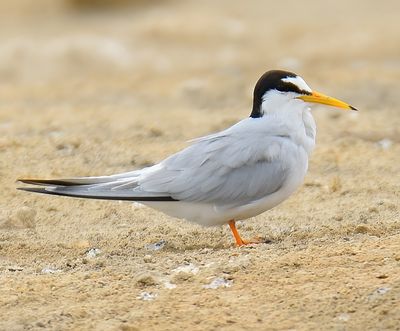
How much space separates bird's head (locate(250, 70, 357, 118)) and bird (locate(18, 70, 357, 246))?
21 centimetres

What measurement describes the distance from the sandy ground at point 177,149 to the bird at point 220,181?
20 centimetres

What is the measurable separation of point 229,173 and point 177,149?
217 centimetres

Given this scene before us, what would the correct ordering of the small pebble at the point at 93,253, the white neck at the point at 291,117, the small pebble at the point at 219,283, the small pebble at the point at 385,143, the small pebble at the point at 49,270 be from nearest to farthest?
the small pebble at the point at 219,283, the small pebble at the point at 49,270, the small pebble at the point at 93,253, the white neck at the point at 291,117, the small pebble at the point at 385,143

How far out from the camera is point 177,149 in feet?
25.3

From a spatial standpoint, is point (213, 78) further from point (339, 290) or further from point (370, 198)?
point (339, 290)

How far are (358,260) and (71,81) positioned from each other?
21.9 feet

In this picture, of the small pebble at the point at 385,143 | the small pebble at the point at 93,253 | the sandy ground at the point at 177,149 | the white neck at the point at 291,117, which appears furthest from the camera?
the small pebble at the point at 385,143

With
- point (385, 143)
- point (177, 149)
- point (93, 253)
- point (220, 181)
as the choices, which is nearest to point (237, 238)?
point (220, 181)

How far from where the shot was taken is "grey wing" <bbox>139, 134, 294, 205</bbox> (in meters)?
5.52

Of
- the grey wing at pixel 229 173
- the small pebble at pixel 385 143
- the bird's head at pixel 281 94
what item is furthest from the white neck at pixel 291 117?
the small pebble at pixel 385 143

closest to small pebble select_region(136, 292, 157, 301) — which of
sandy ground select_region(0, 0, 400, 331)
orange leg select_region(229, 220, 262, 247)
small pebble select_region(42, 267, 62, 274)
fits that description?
sandy ground select_region(0, 0, 400, 331)

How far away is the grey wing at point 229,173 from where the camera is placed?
18.1 ft

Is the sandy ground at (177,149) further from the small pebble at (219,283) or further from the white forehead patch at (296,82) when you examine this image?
the white forehead patch at (296,82)

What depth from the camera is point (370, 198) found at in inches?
252
